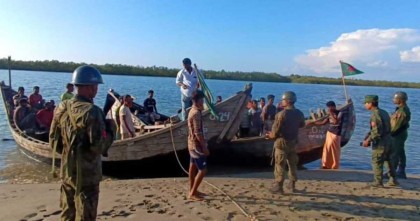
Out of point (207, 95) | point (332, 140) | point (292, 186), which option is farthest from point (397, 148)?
point (207, 95)

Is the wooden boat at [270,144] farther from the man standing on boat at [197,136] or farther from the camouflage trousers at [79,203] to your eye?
the camouflage trousers at [79,203]

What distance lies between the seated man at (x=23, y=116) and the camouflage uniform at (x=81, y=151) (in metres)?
11.0

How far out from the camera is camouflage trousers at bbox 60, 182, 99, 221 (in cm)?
373

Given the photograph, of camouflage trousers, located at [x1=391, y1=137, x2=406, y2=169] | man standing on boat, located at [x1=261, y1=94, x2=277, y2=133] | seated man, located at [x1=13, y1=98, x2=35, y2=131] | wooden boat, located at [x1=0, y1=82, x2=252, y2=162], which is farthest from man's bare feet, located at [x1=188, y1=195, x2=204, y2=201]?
seated man, located at [x1=13, y1=98, x2=35, y2=131]

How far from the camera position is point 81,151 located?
12.2 feet

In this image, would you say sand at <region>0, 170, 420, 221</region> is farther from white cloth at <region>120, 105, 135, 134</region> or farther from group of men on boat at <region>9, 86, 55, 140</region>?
group of men on boat at <region>9, 86, 55, 140</region>

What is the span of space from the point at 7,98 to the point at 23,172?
889 cm

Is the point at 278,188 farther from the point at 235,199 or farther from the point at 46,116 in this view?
the point at 46,116

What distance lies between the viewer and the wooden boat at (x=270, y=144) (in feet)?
37.1

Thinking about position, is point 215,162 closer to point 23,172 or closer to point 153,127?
point 153,127

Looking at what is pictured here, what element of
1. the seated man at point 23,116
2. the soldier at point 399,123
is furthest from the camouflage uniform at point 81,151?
the seated man at point 23,116

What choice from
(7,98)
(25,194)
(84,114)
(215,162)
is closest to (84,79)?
(84,114)

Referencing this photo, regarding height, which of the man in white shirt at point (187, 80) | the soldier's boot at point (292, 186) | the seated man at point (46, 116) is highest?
the man in white shirt at point (187, 80)

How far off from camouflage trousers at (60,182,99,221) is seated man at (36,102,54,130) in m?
9.78
